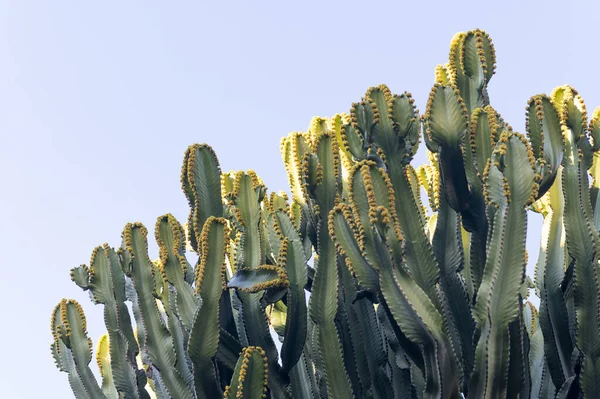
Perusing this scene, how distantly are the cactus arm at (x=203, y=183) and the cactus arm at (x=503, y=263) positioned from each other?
4.75 feet

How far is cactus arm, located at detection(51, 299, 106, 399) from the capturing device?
4742mm

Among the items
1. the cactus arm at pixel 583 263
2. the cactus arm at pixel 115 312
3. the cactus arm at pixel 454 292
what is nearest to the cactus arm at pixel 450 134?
the cactus arm at pixel 454 292

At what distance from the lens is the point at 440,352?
138 inches

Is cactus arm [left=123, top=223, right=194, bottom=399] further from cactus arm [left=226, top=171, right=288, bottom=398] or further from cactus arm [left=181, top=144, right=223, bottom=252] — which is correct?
cactus arm [left=226, top=171, right=288, bottom=398]

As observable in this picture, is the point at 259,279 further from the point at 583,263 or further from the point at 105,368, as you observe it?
the point at 105,368

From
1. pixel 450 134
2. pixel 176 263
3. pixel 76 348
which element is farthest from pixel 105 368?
pixel 450 134

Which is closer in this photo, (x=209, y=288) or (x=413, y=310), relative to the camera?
(x=413, y=310)

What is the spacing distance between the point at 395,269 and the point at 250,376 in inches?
31.5

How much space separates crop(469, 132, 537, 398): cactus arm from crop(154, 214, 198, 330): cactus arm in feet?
4.70

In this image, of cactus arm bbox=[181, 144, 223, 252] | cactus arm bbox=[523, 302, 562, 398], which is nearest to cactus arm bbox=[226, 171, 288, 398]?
cactus arm bbox=[181, 144, 223, 252]

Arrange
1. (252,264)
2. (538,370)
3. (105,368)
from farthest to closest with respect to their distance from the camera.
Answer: (105,368) → (538,370) → (252,264)

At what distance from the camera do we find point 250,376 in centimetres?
369

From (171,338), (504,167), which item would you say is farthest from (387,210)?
(171,338)

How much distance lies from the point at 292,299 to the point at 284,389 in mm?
445
